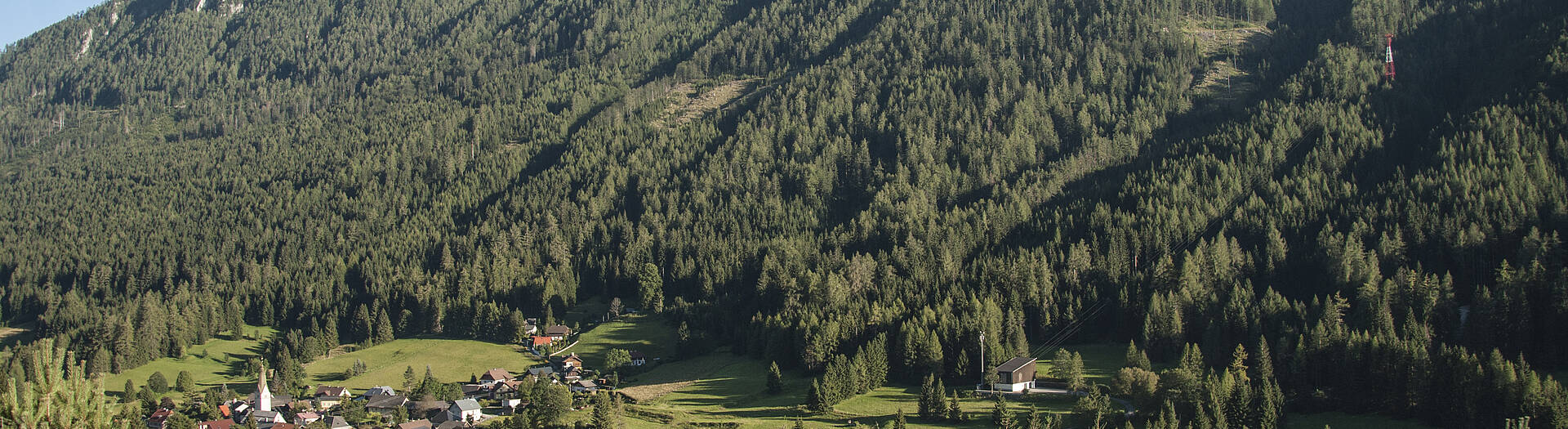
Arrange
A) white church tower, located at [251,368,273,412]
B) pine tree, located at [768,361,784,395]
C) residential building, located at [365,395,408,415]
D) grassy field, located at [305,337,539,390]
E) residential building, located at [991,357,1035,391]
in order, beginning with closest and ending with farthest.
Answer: residential building, located at [991,357,1035,391] → pine tree, located at [768,361,784,395] → residential building, located at [365,395,408,415] → white church tower, located at [251,368,273,412] → grassy field, located at [305,337,539,390]

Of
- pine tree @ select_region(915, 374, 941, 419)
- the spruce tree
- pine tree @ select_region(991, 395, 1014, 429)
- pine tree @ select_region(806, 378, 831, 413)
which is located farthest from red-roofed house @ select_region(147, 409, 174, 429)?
pine tree @ select_region(991, 395, 1014, 429)

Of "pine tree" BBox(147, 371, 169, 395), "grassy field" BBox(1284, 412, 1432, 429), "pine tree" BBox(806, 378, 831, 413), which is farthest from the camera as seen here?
"pine tree" BBox(147, 371, 169, 395)

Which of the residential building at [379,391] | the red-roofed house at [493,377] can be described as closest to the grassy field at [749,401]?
the red-roofed house at [493,377]

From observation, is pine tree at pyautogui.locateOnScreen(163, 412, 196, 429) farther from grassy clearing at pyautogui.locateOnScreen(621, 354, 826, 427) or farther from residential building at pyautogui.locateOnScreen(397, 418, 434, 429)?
grassy clearing at pyautogui.locateOnScreen(621, 354, 826, 427)

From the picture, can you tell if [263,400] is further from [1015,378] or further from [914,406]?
[1015,378]

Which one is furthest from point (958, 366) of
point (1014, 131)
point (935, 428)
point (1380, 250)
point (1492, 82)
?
point (1492, 82)

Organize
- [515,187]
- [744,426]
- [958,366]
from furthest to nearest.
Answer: [515,187]
[958,366]
[744,426]

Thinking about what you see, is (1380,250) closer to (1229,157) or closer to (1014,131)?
(1229,157)
